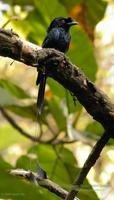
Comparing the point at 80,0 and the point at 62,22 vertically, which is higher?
the point at 80,0

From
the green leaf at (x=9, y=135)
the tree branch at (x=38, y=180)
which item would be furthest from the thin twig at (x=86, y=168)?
the green leaf at (x=9, y=135)

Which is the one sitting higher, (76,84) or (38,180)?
(76,84)

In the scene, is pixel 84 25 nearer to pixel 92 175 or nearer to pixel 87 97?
pixel 92 175

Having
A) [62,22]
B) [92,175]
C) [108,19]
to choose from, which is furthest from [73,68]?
[108,19]

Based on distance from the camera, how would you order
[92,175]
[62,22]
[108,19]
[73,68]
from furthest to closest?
[108,19] < [92,175] < [62,22] < [73,68]

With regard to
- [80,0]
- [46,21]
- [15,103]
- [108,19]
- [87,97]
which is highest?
[108,19]

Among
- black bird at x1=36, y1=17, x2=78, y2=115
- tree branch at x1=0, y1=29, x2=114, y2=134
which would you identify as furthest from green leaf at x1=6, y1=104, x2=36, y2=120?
tree branch at x1=0, y1=29, x2=114, y2=134

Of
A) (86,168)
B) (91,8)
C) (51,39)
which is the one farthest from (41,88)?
(91,8)

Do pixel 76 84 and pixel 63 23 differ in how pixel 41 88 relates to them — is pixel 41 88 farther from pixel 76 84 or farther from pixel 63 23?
pixel 63 23
